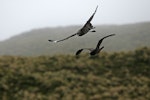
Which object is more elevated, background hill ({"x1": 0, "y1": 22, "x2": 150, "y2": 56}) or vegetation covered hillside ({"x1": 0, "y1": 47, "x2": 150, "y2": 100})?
vegetation covered hillside ({"x1": 0, "y1": 47, "x2": 150, "y2": 100})

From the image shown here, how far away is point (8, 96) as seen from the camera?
4769 centimetres

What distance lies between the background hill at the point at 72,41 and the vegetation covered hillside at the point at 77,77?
74076 millimetres

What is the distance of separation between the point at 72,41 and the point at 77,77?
98.1 meters

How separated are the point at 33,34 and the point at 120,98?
14363cm

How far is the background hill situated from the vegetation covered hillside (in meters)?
74.1

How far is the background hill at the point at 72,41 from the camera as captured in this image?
13975 centimetres

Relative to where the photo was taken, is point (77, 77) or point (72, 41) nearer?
point (77, 77)

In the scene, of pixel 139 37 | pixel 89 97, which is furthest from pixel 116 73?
pixel 139 37

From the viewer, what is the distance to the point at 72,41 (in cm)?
15025

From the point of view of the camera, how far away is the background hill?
5502 inches

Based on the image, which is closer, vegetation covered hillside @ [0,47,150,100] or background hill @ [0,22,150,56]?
vegetation covered hillside @ [0,47,150,100]

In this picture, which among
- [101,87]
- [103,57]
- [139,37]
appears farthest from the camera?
[139,37]

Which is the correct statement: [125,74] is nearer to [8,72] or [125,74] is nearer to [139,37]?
[8,72]

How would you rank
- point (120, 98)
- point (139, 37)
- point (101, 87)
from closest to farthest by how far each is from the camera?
1. point (120, 98)
2. point (101, 87)
3. point (139, 37)
